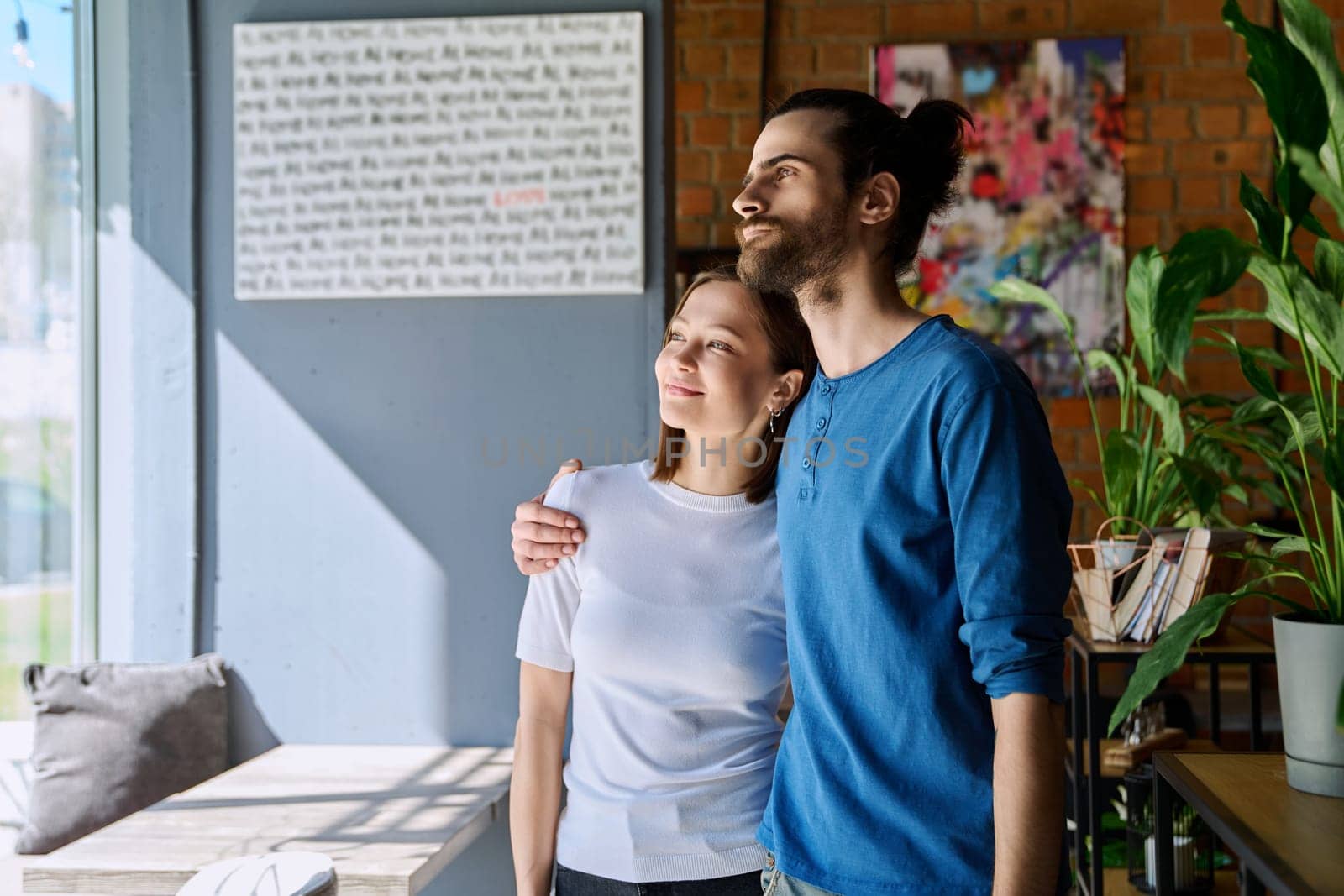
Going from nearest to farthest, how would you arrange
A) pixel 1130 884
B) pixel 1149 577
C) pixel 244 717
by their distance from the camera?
pixel 1149 577 < pixel 1130 884 < pixel 244 717

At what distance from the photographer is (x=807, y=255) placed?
138cm

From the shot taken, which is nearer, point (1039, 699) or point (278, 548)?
point (1039, 699)

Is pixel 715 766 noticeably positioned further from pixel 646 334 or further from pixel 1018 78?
pixel 1018 78

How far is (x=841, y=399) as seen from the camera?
4.45ft

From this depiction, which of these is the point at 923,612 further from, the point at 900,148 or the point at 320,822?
the point at 320,822

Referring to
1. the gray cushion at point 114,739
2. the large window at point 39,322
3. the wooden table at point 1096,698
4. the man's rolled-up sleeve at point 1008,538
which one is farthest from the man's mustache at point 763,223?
the large window at point 39,322

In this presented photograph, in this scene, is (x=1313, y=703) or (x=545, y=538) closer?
(x=1313, y=703)

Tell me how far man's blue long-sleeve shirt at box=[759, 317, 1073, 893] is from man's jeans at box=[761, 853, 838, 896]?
17 mm

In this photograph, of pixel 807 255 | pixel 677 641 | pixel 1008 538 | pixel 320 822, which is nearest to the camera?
pixel 1008 538

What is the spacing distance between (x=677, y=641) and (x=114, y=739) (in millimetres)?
1768

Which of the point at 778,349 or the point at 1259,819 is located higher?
the point at 778,349

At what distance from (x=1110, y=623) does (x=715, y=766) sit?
1100 millimetres

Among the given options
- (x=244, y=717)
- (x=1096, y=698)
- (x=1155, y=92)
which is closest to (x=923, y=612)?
(x=1096, y=698)

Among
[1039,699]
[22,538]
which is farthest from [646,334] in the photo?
[22,538]
